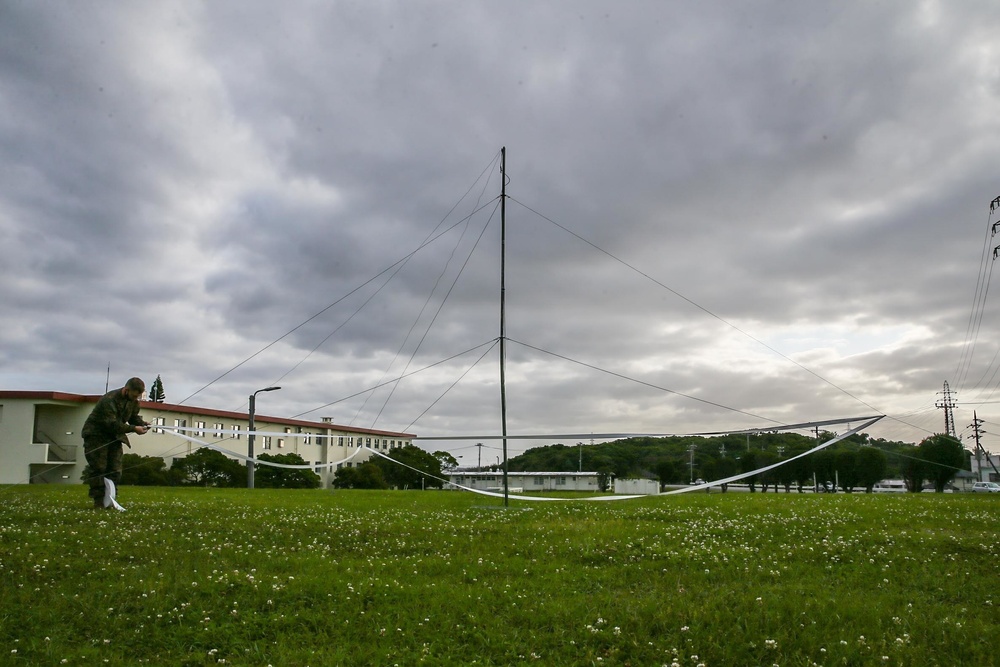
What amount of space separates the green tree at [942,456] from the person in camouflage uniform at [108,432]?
1854 inches

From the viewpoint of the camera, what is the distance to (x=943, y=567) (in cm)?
1034

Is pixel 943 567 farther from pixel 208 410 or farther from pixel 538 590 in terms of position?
pixel 208 410

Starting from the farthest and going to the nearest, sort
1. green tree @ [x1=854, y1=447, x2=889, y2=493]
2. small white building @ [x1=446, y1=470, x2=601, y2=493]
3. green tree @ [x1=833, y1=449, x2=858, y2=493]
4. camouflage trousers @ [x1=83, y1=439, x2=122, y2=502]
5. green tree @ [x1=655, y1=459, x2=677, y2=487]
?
small white building @ [x1=446, y1=470, x2=601, y2=493] < green tree @ [x1=655, y1=459, x2=677, y2=487] < green tree @ [x1=833, y1=449, x2=858, y2=493] < green tree @ [x1=854, y1=447, x2=889, y2=493] < camouflage trousers @ [x1=83, y1=439, x2=122, y2=502]

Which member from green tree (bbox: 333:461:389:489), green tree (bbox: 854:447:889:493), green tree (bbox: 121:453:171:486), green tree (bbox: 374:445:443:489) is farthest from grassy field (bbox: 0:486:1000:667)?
green tree (bbox: 374:445:443:489)

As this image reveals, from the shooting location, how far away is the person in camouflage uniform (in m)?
15.7

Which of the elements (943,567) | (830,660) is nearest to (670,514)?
(943,567)

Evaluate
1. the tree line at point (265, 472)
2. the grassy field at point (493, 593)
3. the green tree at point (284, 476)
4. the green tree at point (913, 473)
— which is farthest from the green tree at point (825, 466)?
the grassy field at point (493, 593)

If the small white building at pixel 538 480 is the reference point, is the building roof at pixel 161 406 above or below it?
above

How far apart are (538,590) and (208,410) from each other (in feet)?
197

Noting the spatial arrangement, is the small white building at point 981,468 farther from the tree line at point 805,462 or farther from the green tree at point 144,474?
the green tree at point 144,474

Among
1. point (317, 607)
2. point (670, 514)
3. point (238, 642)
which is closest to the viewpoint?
point (238, 642)

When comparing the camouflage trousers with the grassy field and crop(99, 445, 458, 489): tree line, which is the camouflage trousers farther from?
crop(99, 445, 458, 489): tree line

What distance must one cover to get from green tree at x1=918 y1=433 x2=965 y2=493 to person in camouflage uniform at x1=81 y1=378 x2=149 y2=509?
47.1 meters

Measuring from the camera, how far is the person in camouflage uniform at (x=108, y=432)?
15.7 meters
